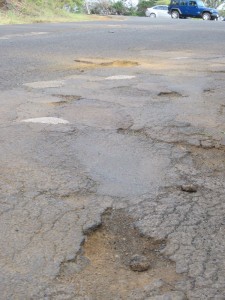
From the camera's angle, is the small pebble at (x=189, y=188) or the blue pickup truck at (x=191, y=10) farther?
the blue pickup truck at (x=191, y=10)

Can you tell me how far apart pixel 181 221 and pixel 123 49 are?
6259 mm

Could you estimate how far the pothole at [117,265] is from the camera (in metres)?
1.71

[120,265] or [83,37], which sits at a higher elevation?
[83,37]

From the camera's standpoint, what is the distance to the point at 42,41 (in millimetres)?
8727

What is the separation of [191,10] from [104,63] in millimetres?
25076

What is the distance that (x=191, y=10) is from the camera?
97.3 ft

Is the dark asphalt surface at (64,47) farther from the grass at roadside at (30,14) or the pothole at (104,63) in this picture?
the grass at roadside at (30,14)

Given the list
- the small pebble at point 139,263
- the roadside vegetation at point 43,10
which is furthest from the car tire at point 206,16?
the small pebble at point 139,263

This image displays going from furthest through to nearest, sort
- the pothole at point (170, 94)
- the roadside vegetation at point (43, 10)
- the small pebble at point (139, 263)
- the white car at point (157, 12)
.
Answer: the white car at point (157, 12) → the roadside vegetation at point (43, 10) → the pothole at point (170, 94) → the small pebble at point (139, 263)

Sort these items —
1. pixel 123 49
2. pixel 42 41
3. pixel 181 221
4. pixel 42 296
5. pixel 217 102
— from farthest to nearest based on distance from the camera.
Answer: pixel 42 41, pixel 123 49, pixel 217 102, pixel 181 221, pixel 42 296

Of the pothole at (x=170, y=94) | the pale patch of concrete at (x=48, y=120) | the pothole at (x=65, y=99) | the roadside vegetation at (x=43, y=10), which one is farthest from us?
the roadside vegetation at (x=43, y=10)

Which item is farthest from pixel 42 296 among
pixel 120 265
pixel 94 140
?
pixel 94 140

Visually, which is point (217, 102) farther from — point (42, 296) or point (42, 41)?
point (42, 41)

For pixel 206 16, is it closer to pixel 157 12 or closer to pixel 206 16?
pixel 206 16
